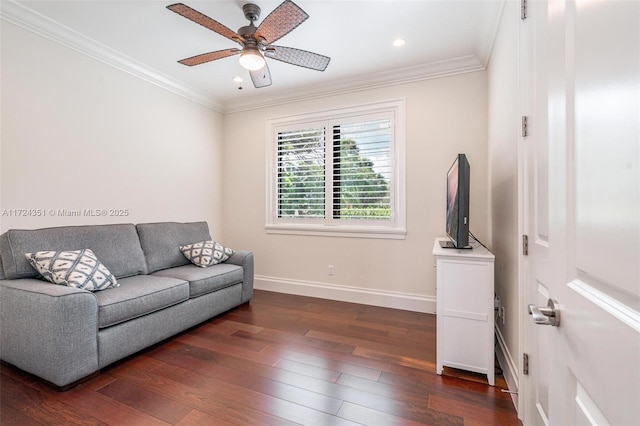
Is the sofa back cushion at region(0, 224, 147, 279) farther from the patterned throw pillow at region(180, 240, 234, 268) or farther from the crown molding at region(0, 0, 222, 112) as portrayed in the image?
the crown molding at region(0, 0, 222, 112)

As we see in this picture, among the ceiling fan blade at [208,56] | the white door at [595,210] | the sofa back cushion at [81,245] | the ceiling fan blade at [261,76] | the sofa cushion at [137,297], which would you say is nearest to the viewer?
the white door at [595,210]

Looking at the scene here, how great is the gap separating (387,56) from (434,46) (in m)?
0.46

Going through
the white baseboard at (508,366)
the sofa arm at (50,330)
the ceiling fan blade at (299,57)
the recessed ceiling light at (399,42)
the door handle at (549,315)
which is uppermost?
the recessed ceiling light at (399,42)

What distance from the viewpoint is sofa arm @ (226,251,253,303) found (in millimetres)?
3336

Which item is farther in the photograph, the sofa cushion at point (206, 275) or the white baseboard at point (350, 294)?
the white baseboard at point (350, 294)

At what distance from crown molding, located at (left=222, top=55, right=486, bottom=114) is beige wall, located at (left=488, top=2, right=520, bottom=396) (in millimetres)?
511

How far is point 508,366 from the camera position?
74.2 inches

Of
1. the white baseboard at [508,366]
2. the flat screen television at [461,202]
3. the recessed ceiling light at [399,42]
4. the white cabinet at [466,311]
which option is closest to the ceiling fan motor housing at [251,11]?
the recessed ceiling light at [399,42]

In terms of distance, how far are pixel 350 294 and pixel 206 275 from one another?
171 cm

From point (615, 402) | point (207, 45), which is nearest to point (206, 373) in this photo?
point (615, 402)

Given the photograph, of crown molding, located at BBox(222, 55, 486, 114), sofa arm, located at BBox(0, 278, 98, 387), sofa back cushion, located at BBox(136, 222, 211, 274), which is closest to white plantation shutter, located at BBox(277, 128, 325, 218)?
crown molding, located at BBox(222, 55, 486, 114)

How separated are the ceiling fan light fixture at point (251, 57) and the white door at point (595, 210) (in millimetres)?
1906

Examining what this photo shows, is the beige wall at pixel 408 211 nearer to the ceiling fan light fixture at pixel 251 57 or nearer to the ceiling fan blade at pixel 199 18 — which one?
the ceiling fan light fixture at pixel 251 57

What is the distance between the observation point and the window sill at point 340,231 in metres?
3.33
